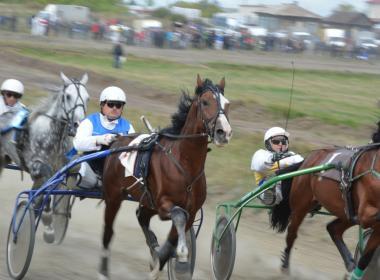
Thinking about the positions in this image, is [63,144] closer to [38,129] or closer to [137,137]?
[38,129]

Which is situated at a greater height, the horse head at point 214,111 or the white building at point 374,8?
the white building at point 374,8

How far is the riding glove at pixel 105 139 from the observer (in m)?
6.95

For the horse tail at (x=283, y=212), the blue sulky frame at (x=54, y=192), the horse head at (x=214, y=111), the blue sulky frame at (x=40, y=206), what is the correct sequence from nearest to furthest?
the horse head at (x=214, y=111), the blue sulky frame at (x=40, y=206), the blue sulky frame at (x=54, y=192), the horse tail at (x=283, y=212)

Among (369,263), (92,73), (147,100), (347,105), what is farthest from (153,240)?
(92,73)

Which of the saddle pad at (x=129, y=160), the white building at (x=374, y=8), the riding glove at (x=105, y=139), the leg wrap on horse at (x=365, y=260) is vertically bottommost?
the leg wrap on horse at (x=365, y=260)

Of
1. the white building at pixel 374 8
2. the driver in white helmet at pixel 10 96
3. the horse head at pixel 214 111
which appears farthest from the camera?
the white building at pixel 374 8

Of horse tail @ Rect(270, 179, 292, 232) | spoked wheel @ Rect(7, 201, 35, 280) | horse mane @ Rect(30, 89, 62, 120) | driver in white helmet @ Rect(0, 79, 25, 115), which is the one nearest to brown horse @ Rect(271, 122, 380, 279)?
horse tail @ Rect(270, 179, 292, 232)

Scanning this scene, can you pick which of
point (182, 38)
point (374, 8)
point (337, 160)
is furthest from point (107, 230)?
point (374, 8)

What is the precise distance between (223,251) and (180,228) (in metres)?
1.14

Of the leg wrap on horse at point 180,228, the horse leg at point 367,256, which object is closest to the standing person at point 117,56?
the leg wrap on horse at point 180,228

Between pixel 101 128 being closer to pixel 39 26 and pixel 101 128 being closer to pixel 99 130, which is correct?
pixel 99 130

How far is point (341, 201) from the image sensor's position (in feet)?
22.0

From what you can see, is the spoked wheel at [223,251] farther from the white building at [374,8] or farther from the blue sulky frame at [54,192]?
the white building at [374,8]

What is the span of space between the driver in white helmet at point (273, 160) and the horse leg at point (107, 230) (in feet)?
4.85
